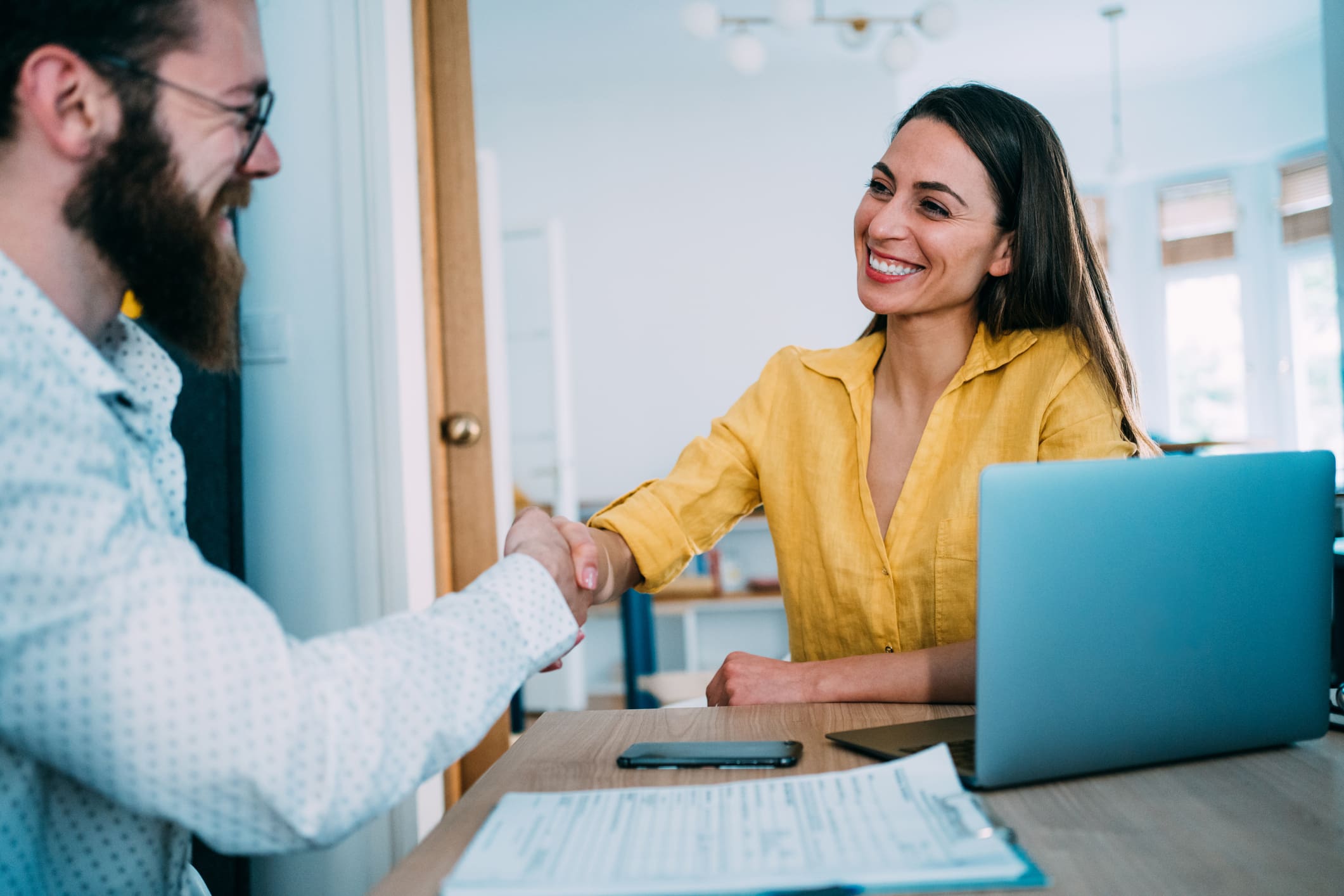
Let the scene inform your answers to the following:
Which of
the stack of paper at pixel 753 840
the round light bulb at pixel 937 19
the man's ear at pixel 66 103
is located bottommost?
the stack of paper at pixel 753 840

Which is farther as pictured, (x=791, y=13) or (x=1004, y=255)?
(x=791, y=13)

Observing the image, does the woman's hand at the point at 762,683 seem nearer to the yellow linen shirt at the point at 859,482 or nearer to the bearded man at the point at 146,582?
the yellow linen shirt at the point at 859,482

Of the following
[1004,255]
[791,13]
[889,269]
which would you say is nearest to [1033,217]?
[1004,255]

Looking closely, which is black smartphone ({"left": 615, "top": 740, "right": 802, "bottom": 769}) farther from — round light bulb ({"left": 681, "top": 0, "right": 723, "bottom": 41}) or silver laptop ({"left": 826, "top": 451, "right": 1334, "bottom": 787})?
round light bulb ({"left": 681, "top": 0, "right": 723, "bottom": 41})

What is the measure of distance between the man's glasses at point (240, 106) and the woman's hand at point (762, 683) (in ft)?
2.49

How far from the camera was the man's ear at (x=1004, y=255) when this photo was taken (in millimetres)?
1491

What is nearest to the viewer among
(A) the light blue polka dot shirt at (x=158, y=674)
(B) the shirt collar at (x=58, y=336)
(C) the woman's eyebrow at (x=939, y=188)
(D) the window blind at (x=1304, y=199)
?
(A) the light blue polka dot shirt at (x=158, y=674)

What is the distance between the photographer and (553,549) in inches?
47.3

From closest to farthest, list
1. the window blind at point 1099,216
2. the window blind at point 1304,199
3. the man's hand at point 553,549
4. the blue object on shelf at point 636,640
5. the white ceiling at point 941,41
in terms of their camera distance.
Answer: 1. the man's hand at point 553,549
2. the blue object on shelf at point 636,640
3. the white ceiling at point 941,41
4. the window blind at point 1304,199
5. the window blind at point 1099,216

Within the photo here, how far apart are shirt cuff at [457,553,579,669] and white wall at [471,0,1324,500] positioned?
4.10m

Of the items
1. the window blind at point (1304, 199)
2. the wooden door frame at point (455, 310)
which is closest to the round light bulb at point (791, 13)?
the wooden door frame at point (455, 310)

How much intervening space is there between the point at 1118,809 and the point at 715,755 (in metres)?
0.32

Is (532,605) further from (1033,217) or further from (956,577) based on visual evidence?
(1033,217)

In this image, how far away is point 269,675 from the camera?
631 millimetres
